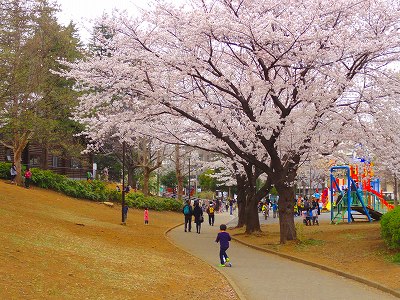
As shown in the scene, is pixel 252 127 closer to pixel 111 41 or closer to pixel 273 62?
pixel 273 62

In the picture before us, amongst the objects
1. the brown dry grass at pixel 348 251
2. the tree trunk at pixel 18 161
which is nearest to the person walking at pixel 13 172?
the tree trunk at pixel 18 161

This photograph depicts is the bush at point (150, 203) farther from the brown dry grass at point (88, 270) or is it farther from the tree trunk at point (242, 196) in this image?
the brown dry grass at point (88, 270)

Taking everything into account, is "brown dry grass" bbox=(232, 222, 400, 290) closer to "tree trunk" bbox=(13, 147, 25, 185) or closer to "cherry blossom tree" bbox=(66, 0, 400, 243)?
"cherry blossom tree" bbox=(66, 0, 400, 243)

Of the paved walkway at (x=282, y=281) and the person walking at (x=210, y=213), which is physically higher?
the person walking at (x=210, y=213)

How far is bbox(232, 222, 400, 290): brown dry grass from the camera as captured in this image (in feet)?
41.5

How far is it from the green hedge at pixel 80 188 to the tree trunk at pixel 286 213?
19796 millimetres

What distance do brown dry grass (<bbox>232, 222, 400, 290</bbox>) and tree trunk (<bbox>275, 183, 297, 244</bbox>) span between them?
0.40 meters

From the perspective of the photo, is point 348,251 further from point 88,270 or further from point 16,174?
point 16,174

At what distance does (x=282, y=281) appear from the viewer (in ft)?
39.7

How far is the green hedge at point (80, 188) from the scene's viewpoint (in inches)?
1363

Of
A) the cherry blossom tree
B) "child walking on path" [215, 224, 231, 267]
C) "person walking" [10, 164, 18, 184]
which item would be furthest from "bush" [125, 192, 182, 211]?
"child walking on path" [215, 224, 231, 267]

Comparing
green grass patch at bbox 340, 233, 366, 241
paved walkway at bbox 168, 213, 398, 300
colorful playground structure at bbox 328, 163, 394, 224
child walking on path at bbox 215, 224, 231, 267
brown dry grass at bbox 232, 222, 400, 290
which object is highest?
colorful playground structure at bbox 328, 163, 394, 224

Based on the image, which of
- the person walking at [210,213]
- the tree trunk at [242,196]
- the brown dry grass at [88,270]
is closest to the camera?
the brown dry grass at [88,270]

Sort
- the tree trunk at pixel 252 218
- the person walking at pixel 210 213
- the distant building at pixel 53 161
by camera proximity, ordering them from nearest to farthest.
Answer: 1. the tree trunk at pixel 252 218
2. the person walking at pixel 210 213
3. the distant building at pixel 53 161
